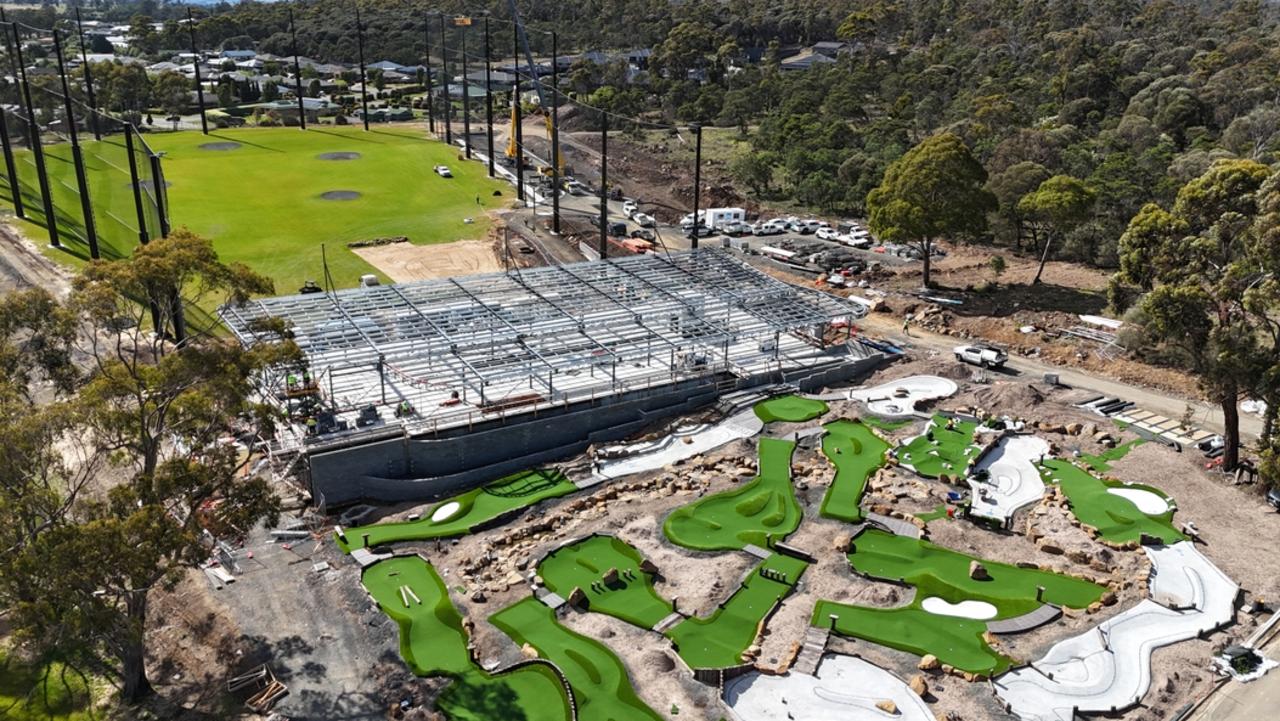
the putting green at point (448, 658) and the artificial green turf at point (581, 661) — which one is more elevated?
the artificial green turf at point (581, 661)

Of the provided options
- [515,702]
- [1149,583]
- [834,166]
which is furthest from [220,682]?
[834,166]

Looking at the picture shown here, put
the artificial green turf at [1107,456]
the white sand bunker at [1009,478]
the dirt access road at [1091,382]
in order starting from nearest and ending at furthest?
the white sand bunker at [1009,478] < the artificial green turf at [1107,456] < the dirt access road at [1091,382]

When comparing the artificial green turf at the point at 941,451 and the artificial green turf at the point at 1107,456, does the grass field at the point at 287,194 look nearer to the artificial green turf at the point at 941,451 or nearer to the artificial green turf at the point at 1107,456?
the artificial green turf at the point at 941,451

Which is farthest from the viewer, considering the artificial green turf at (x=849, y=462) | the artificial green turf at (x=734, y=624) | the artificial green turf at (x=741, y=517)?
the artificial green turf at (x=849, y=462)

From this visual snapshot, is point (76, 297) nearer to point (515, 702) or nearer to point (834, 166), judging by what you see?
point (515, 702)

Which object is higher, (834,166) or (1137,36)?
(1137,36)

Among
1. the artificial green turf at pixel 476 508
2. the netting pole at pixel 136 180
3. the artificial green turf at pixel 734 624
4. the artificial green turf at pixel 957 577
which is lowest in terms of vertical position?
the artificial green turf at pixel 476 508

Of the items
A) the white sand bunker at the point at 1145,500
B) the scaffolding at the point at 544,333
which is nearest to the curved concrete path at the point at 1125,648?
the white sand bunker at the point at 1145,500
